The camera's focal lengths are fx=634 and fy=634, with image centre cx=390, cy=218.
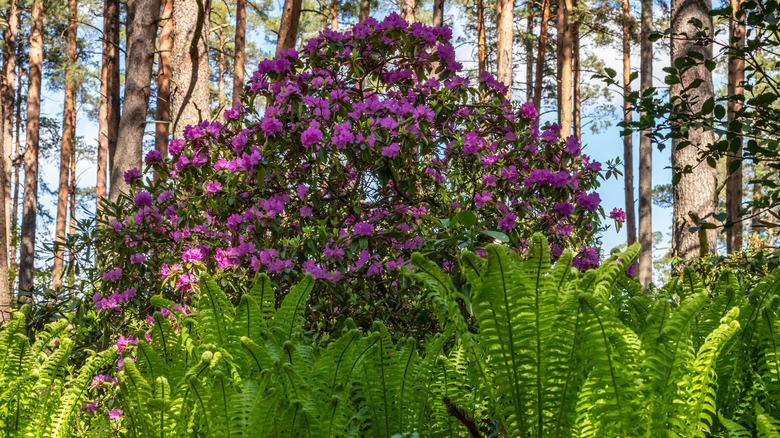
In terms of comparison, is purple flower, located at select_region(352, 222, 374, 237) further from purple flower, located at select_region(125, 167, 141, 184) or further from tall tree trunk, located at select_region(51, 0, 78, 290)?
tall tree trunk, located at select_region(51, 0, 78, 290)

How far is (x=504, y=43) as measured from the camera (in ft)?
38.1

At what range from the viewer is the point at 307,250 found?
3.28 m

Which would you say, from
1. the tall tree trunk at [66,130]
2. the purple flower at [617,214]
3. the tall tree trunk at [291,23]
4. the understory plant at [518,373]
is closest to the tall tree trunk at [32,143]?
the tall tree trunk at [66,130]

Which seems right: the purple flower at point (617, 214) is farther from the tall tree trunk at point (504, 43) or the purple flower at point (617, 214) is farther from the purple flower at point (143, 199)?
the tall tree trunk at point (504, 43)

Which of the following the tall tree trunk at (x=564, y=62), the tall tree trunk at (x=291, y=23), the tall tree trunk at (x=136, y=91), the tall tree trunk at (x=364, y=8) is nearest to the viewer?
the tall tree trunk at (x=291, y=23)

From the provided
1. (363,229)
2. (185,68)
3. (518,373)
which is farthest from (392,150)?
(185,68)

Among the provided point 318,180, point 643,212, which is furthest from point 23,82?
point 318,180

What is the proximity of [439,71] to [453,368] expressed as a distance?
9.80 ft

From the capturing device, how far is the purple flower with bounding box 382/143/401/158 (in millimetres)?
3252

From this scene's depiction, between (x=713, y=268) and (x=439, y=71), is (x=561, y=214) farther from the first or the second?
(x=713, y=268)

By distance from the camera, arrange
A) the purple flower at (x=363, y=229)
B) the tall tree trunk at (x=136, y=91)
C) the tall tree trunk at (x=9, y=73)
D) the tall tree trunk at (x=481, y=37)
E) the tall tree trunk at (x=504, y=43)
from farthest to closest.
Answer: the tall tree trunk at (x=481, y=37), the tall tree trunk at (x=9, y=73), the tall tree trunk at (x=504, y=43), the tall tree trunk at (x=136, y=91), the purple flower at (x=363, y=229)

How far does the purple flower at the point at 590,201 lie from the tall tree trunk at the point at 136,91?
455 cm

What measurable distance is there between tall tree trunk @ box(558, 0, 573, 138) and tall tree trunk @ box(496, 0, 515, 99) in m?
3.86

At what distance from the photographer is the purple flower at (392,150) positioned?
325 cm
